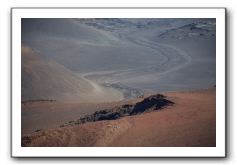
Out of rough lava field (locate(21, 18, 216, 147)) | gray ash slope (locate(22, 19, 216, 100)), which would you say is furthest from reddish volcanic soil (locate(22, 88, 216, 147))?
gray ash slope (locate(22, 19, 216, 100))

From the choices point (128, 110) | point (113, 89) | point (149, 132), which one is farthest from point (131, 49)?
point (149, 132)

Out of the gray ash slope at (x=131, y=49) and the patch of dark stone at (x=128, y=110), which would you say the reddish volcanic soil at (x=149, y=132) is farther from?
the gray ash slope at (x=131, y=49)

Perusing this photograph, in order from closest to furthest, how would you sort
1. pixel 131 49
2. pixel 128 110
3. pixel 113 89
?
pixel 128 110 < pixel 113 89 < pixel 131 49

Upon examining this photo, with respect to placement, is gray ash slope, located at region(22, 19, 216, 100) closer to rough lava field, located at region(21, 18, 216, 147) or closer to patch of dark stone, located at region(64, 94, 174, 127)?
rough lava field, located at region(21, 18, 216, 147)

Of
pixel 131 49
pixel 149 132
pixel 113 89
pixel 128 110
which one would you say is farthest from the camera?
pixel 131 49

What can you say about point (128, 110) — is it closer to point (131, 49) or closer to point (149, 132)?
point (149, 132)

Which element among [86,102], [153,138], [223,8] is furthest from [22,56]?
[223,8]

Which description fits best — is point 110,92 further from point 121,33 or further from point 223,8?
point 223,8

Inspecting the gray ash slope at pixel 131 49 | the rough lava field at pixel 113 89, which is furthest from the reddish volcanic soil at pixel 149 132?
the gray ash slope at pixel 131 49
